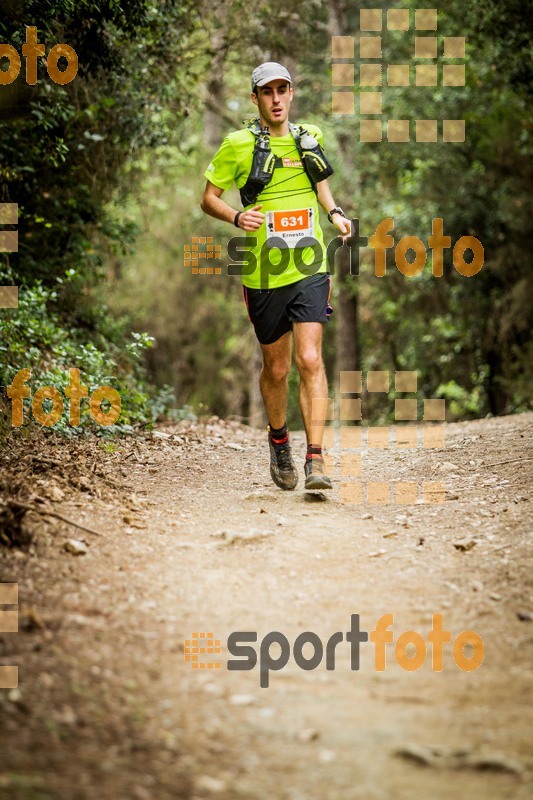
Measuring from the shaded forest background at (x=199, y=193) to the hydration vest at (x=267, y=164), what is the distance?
2.39m

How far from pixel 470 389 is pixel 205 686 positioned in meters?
15.6

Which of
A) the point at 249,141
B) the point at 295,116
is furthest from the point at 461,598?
the point at 295,116

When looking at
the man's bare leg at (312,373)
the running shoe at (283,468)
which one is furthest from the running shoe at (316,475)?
the running shoe at (283,468)

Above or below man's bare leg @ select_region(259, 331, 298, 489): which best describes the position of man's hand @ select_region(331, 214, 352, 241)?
above

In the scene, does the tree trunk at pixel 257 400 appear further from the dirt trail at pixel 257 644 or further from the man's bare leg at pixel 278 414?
the dirt trail at pixel 257 644

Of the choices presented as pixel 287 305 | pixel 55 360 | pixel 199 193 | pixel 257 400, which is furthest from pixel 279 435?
pixel 199 193

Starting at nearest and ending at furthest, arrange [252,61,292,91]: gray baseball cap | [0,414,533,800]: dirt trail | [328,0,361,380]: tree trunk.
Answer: [0,414,533,800]: dirt trail, [252,61,292,91]: gray baseball cap, [328,0,361,380]: tree trunk

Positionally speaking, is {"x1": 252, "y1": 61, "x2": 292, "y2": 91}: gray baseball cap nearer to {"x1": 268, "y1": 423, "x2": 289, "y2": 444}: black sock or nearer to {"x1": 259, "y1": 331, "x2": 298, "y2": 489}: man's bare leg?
{"x1": 259, "y1": 331, "x2": 298, "y2": 489}: man's bare leg

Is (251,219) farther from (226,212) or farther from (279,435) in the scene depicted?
(279,435)

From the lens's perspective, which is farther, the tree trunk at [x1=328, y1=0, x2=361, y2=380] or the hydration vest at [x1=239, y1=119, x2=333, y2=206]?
the tree trunk at [x1=328, y1=0, x2=361, y2=380]

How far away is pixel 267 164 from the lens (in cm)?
567

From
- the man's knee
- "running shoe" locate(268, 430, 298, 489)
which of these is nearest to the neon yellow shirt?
the man's knee

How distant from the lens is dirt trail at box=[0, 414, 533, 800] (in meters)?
2.53

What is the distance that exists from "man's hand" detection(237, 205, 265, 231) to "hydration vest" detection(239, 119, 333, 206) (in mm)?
203
